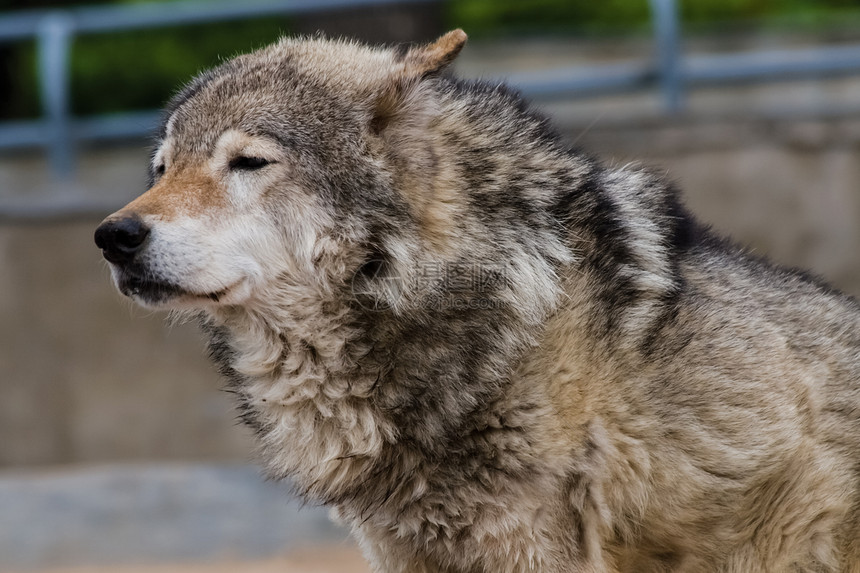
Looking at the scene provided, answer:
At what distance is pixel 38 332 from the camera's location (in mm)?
8273

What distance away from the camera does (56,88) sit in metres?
8.30

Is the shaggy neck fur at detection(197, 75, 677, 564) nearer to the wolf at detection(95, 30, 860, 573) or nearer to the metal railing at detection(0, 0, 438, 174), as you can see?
the wolf at detection(95, 30, 860, 573)

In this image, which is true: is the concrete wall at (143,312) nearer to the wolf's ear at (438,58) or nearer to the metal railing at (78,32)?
the metal railing at (78,32)

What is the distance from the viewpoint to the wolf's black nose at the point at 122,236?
322 centimetres

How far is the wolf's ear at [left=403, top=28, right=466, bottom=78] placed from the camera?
11.0ft

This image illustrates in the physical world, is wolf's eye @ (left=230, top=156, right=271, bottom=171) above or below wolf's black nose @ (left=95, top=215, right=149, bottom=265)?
above

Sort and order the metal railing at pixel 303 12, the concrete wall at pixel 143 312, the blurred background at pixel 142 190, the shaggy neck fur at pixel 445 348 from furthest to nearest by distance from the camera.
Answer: the metal railing at pixel 303 12, the concrete wall at pixel 143 312, the blurred background at pixel 142 190, the shaggy neck fur at pixel 445 348

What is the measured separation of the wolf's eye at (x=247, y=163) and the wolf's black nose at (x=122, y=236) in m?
0.35

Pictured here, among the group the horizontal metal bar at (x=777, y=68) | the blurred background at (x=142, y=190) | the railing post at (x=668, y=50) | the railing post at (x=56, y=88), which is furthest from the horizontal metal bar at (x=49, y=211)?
the horizontal metal bar at (x=777, y=68)

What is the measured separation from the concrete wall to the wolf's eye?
4.82 metres

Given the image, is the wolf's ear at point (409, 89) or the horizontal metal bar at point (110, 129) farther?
the horizontal metal bar at point (110, 129)

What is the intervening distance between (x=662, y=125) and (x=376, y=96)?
508cm

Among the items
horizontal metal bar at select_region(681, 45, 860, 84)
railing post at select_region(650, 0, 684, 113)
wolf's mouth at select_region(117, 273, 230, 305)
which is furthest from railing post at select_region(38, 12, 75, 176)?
wolf's mouth at select_region(117, 273, 230, 305)

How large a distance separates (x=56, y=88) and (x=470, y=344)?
613 cm
